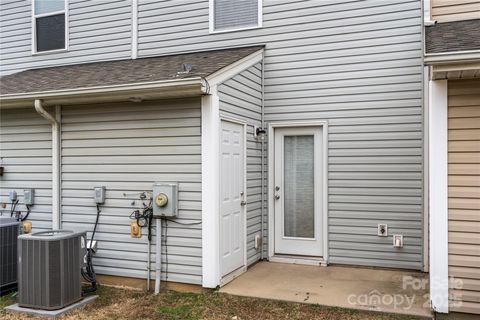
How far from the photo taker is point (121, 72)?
596 centimetres

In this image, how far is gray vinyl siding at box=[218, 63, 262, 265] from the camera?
547 cm

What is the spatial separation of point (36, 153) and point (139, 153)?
1.77 m

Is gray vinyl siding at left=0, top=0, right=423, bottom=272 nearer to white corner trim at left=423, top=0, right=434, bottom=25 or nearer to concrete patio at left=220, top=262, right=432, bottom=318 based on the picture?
white corner trim at left=423, top=0, right=434, bottom=25

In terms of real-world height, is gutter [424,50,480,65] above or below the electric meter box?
above

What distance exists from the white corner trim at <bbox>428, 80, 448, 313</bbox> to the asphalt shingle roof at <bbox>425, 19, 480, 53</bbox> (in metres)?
0.37

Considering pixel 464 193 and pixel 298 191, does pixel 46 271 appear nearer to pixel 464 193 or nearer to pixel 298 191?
pixel 298 191

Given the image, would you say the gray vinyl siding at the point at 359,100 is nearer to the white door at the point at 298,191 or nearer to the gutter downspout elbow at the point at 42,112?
the white door at the point at 298,191

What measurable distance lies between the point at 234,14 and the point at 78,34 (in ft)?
9.86

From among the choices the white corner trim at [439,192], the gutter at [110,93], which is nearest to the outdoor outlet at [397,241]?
the white corner trim at [439,192]

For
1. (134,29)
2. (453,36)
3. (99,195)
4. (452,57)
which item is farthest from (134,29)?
(452,57)

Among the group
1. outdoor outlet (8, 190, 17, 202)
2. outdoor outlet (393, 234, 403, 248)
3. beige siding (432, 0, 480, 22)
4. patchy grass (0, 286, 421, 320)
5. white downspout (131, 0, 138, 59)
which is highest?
white downspout (131, 0, 138, 59)

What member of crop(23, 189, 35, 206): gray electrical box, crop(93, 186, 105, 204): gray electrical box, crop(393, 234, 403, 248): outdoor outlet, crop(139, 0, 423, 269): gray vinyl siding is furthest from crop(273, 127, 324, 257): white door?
crop(23, 189, 35, 206): gray electrical box

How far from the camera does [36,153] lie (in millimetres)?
5965

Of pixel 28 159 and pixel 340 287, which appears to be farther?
pixel 28 159
